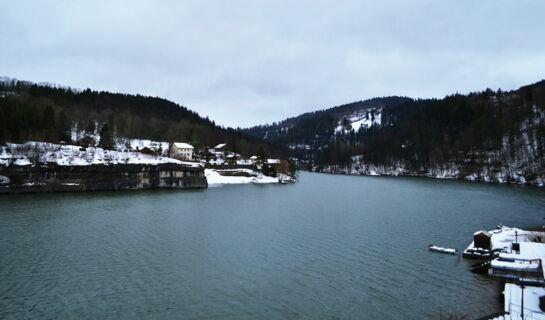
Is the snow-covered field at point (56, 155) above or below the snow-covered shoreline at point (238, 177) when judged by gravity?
above

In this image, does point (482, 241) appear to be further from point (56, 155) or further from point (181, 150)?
point (181, 150)

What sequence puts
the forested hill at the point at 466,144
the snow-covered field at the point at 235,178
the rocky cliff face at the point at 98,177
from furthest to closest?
the forested hill at the point at 466,144 < the snow-covered field at the point at 235,178 < the rocky cliff face at the point at 98,177

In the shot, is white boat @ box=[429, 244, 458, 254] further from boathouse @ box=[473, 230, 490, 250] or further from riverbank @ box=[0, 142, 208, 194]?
riverbank @ box=[0, 142, 208, 194]

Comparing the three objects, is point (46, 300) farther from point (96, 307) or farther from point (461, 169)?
point (461, 169)

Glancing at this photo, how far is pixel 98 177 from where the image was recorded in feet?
167

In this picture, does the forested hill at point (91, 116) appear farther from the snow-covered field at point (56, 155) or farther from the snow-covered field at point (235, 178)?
the snow-covered field at point (235, 178)

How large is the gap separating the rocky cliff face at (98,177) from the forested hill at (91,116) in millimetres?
10485

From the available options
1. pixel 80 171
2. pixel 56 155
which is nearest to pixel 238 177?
pixel 80 171

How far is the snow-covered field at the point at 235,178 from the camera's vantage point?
69.6 metres

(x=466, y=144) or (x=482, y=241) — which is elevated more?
(x=466, y=144)

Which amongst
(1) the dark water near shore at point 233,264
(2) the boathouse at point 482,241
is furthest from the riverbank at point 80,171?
(2) the boathouse at point 482,241

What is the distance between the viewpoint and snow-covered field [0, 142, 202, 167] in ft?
155

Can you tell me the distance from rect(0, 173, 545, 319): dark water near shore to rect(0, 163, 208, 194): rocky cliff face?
10465 mm

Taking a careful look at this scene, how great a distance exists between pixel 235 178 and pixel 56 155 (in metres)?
34.3
